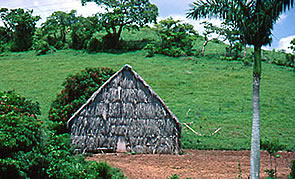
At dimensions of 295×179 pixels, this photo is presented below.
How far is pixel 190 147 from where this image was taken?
1466 centimetres

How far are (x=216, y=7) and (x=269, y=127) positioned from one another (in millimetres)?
11702

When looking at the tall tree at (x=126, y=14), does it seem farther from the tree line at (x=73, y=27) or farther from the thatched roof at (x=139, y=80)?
the thatched roof at (x=139, y=80)

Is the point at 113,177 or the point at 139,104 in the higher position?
the point at 139,104

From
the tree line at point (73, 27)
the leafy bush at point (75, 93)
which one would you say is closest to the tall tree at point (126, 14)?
the tree line at point (73, 27)

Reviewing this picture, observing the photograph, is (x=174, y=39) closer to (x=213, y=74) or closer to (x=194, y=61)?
(x=194, y=61)

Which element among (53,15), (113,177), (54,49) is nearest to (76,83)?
(113,177)

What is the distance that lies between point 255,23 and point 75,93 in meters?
9.67

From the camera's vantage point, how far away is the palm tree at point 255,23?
7.46 m

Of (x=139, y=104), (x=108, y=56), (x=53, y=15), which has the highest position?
(x=53, y=15)

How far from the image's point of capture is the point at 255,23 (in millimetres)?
7637

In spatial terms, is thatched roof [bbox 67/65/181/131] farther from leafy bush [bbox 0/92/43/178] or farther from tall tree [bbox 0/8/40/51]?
tall tree [bbox 0/8/40/51]

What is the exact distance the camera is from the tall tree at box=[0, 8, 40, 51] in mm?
40594

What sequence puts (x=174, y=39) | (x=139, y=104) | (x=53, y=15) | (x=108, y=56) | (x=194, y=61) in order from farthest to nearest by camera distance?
(x=53, y=15)
(x=174, y=39)
(x=108, y=56)
(x=194, y=61)
(x=139, y=104)

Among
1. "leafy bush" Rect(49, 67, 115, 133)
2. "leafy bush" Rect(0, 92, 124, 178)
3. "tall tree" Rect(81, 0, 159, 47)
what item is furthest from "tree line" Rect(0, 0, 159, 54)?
"leafy bush" Rect(0, 92, 124, 178)
